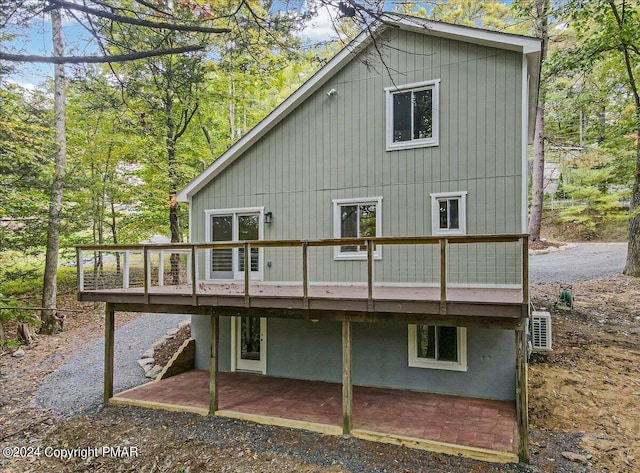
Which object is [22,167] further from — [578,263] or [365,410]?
[578,263]

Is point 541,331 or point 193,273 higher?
point 193,273

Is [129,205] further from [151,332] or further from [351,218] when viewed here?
[351,218]

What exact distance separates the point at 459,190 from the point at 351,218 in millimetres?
2213

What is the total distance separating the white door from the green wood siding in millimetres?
1358

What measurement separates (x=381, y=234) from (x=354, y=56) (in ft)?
12.1

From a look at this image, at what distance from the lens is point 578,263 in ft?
53.8

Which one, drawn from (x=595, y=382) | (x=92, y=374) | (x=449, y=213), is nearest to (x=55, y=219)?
(x=92, y=374)

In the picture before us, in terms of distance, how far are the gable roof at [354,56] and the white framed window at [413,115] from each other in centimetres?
93

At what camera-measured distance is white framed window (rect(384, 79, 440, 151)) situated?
7.48 m

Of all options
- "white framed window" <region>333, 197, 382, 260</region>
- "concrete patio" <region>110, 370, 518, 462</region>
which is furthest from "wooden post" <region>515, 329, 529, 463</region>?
"white framed window" <region>333, 197, 382, 260</region>

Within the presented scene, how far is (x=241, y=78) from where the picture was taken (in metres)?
14.9

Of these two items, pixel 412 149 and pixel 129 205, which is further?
pixel 129 205

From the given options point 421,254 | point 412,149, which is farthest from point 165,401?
point 412,149

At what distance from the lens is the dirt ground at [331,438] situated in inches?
202
